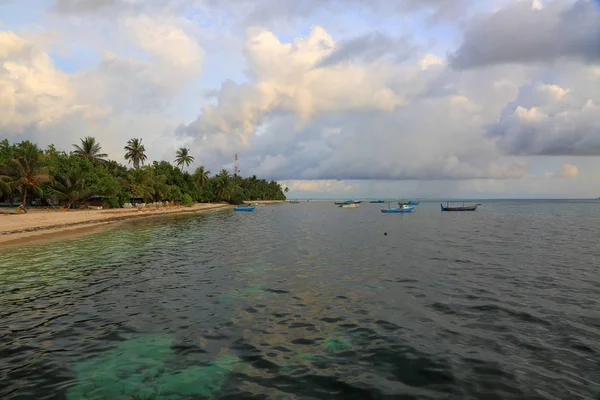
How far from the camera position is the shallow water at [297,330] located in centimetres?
744

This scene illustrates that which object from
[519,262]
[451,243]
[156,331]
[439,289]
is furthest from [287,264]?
[451,243]

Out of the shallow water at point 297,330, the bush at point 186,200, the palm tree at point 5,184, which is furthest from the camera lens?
the bush at point 186,200

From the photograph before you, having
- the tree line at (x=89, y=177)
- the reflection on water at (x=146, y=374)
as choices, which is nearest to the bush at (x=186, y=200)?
the tree line at (x=89, y=177)

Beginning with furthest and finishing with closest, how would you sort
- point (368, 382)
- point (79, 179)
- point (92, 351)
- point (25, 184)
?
point (79, 179)
point (25, 184)
point (92, 351)
point (368, 382)

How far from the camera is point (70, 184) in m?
67.2

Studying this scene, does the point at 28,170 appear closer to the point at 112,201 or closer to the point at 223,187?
the point at 112,201

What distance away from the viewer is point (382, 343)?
967 cm

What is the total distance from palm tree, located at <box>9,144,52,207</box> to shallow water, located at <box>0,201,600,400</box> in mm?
45476

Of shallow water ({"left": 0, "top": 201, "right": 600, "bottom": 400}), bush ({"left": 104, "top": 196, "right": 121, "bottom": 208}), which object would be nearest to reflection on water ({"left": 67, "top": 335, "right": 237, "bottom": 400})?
shallow water ({"left": 0, "top": 201, "right": 600, "bottom": 400})

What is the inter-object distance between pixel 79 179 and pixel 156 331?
2779 inches

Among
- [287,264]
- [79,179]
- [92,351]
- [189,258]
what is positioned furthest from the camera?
[79,179]

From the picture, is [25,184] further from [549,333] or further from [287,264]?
[549,333]

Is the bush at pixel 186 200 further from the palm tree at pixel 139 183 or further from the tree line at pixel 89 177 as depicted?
the palm tree at pixel 139 183

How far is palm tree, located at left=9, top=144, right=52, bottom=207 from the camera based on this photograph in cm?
5772
